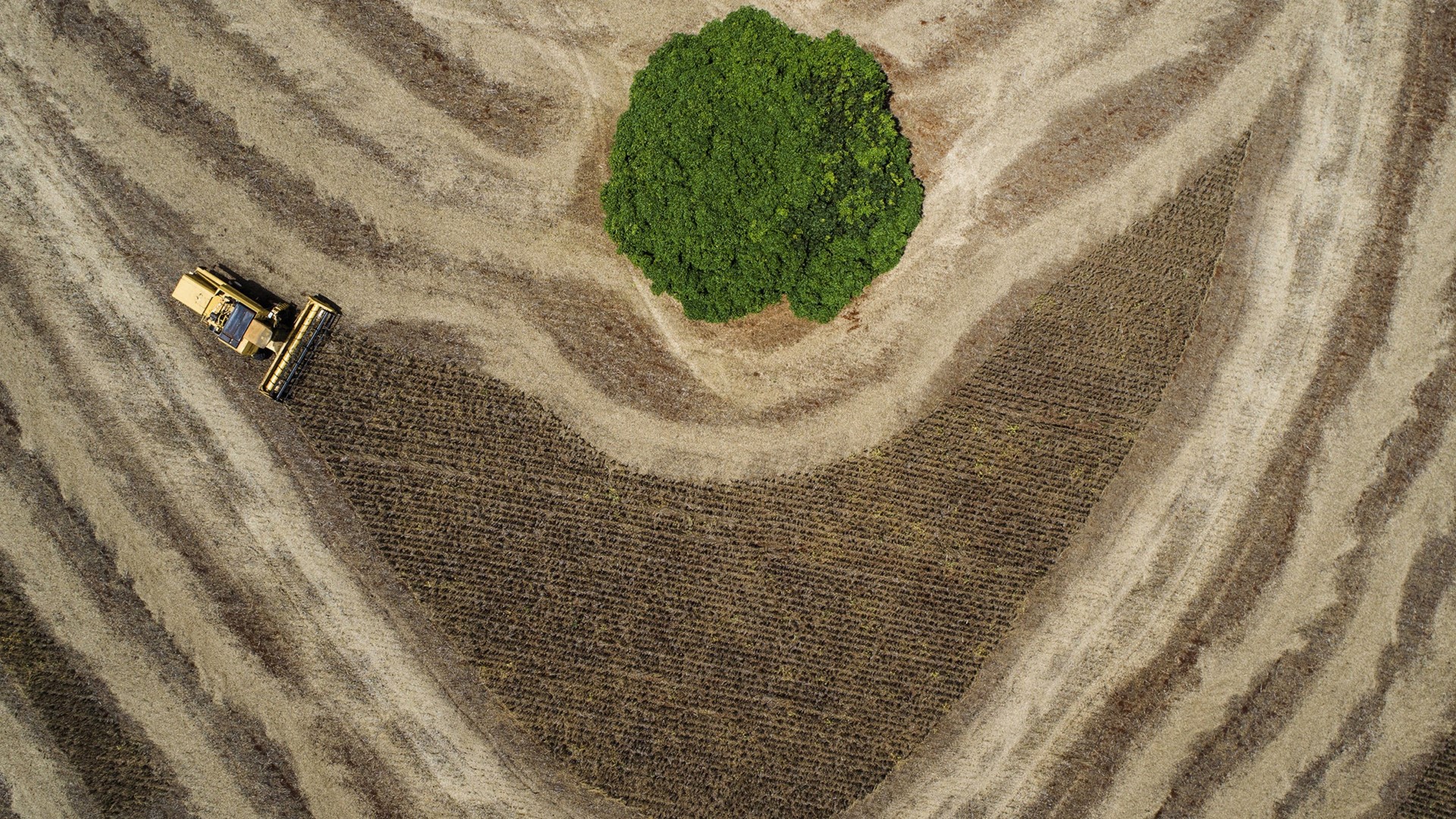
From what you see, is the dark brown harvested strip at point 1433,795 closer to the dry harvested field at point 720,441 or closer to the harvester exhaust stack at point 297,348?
the dry harvested field at point 720,441

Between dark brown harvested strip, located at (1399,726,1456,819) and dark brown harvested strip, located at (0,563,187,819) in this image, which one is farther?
dark brown harvested strip, located at (1399,726,1456,819)

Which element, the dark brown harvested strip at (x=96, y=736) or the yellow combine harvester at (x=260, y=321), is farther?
the dark brown harvested strip at (x=96, y=736)

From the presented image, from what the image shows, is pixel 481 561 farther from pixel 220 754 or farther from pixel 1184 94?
pixel 1184 94

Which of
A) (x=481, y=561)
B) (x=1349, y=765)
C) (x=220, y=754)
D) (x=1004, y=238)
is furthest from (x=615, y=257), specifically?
(x=1349, y=765)

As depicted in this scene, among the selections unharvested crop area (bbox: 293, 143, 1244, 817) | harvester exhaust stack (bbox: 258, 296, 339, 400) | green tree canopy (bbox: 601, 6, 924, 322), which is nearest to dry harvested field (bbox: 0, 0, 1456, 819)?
unharvested crop area (bbox: 293, 143, 1244, 817)

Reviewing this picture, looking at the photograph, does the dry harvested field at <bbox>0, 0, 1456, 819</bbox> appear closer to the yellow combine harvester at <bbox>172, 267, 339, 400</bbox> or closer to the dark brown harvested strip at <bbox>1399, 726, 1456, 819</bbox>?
the dark brown harvested strip at <bbox>1399, 726, 1456, 819</bbox>

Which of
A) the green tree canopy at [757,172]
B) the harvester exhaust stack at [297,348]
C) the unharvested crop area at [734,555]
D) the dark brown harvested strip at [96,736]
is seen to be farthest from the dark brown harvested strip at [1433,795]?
the dark brown harvested strip at [96,736]
